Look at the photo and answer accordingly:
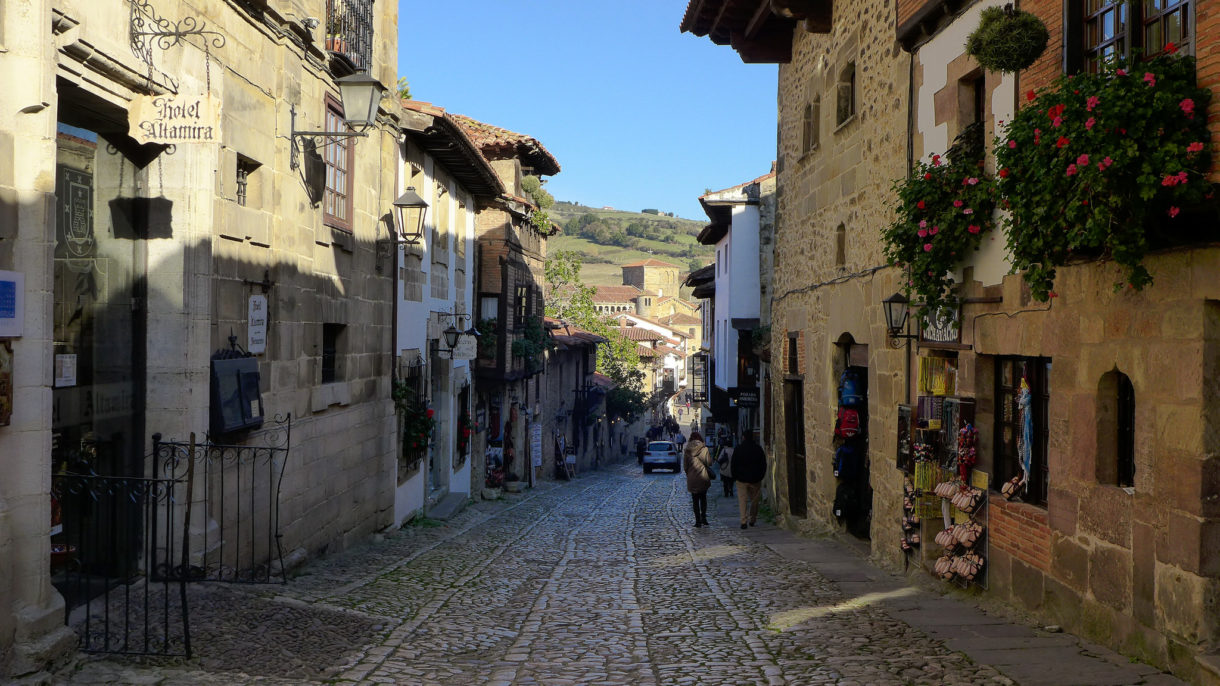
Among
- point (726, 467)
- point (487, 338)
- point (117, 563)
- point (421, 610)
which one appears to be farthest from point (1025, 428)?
point (726, 467)

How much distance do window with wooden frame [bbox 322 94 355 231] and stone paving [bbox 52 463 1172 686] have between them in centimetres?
390

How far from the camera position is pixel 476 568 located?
12.0 meters

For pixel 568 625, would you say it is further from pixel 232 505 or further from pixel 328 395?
pixel 328 395

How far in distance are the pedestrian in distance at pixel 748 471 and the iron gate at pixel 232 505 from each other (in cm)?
806

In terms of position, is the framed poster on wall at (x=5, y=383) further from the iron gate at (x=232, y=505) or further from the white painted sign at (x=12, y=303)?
the iron gate at (x=232, y=505)

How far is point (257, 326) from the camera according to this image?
9.82 meters

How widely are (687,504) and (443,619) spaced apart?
16191mm

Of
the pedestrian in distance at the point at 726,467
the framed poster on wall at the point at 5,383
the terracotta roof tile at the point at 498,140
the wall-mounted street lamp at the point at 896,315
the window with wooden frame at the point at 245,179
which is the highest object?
the terracotta roof tile at the point at 498,140

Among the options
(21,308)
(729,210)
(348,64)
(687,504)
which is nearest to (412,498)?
(348,64)

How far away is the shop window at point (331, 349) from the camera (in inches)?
489

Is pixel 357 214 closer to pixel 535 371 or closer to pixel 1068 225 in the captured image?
pixel 1068 225

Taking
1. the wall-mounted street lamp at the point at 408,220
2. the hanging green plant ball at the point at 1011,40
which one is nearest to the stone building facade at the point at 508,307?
the wall-mounted street lamp at the point at 408,220

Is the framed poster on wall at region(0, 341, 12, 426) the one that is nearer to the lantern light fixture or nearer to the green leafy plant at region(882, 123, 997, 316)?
the green leafy plant at region(882, 123, 997, 316)

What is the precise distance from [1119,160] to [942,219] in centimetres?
342
